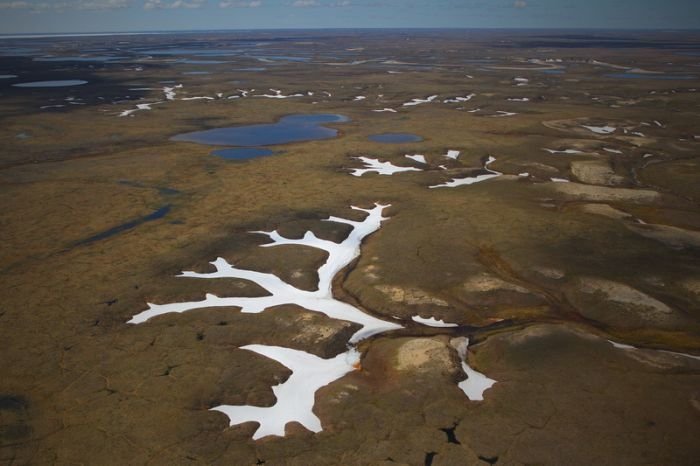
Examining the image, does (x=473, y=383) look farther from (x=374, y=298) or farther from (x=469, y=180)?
(x=469, y=180)

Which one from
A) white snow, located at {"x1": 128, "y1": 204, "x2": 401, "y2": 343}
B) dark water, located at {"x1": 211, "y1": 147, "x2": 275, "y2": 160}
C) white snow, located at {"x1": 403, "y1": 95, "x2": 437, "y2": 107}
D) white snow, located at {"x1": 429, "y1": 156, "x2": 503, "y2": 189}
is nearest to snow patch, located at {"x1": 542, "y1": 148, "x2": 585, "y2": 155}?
white snow, located at {"x1": 429, "y1": 156, "x2": 503, "y2": 189}

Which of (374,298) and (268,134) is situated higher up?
(268,134)

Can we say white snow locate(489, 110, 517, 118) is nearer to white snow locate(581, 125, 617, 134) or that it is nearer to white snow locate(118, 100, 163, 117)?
white snow locate(581, 125, 617, 134)

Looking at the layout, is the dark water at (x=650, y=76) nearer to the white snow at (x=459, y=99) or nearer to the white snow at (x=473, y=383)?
the white snow at (x=459, y=99)

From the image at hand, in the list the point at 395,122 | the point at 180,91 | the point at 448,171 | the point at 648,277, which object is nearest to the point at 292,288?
the point at 648,277

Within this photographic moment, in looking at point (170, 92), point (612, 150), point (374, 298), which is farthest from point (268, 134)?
point (170, 92)

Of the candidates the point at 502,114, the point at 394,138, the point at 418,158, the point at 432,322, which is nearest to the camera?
the point at 432,322

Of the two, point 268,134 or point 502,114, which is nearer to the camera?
point 268,134
